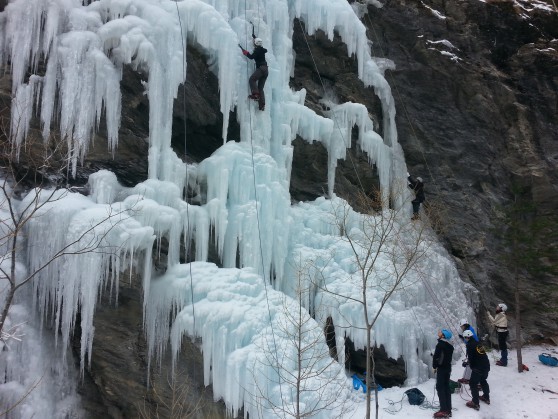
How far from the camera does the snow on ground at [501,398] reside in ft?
23.2

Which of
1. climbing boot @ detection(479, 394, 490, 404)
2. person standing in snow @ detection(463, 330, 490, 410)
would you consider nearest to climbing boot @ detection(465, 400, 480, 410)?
person standing in snow @ detection(463, 330, 490, 410)

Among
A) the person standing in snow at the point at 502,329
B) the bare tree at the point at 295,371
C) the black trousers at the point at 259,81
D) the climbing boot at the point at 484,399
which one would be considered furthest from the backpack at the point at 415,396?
the black trousers at the point at 259,81

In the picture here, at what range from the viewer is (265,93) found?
8.79m

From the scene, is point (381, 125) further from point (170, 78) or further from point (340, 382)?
point (340, 382)

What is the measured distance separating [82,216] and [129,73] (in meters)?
2.57

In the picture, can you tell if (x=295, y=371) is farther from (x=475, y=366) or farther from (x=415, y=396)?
(x=475, y=366)

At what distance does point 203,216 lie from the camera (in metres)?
7.18

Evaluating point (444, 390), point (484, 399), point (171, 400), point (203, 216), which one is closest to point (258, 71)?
point (203, 216)

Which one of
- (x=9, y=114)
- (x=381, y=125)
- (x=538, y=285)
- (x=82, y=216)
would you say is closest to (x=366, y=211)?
(x=381, y=125)

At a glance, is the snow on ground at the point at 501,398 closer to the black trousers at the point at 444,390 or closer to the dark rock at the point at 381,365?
the black trousers at the point at 444,390

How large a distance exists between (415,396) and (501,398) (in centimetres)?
150

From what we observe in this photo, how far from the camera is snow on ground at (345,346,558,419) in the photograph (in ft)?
23.2

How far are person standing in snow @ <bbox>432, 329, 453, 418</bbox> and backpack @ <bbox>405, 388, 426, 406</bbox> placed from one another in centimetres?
59

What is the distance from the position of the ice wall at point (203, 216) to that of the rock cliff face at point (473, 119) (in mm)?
1734
